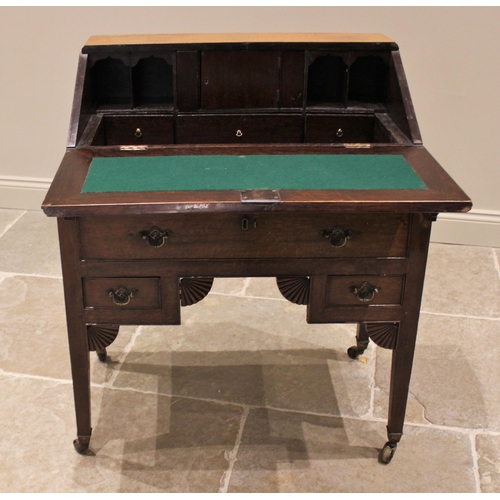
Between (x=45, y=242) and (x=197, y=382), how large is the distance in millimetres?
1365

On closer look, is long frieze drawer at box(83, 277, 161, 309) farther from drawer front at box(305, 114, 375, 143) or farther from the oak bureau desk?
drawer front at box(305, 114, 375, 143)

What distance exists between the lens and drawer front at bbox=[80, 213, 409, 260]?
1.79m

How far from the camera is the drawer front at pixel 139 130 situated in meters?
2.30

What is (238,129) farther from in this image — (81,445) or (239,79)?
(81,445)

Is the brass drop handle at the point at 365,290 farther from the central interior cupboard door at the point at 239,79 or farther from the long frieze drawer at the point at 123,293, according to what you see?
the central interior cupboard door at the point at 239,79

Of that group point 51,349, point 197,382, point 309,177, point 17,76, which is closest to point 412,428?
point 197,382

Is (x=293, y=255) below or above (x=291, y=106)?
below

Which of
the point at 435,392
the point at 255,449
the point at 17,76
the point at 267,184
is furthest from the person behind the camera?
the point at 17,76

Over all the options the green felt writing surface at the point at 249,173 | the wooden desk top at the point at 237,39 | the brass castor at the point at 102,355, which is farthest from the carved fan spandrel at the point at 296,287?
the brass castor at the point at 102,355

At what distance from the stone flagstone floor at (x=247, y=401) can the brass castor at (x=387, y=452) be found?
0.9 inches

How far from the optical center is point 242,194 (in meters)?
1.69

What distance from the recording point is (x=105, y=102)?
2367 millimetres

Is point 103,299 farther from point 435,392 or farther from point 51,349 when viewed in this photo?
point 435,392

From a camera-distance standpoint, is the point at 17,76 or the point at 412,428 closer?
the point at 412,428
